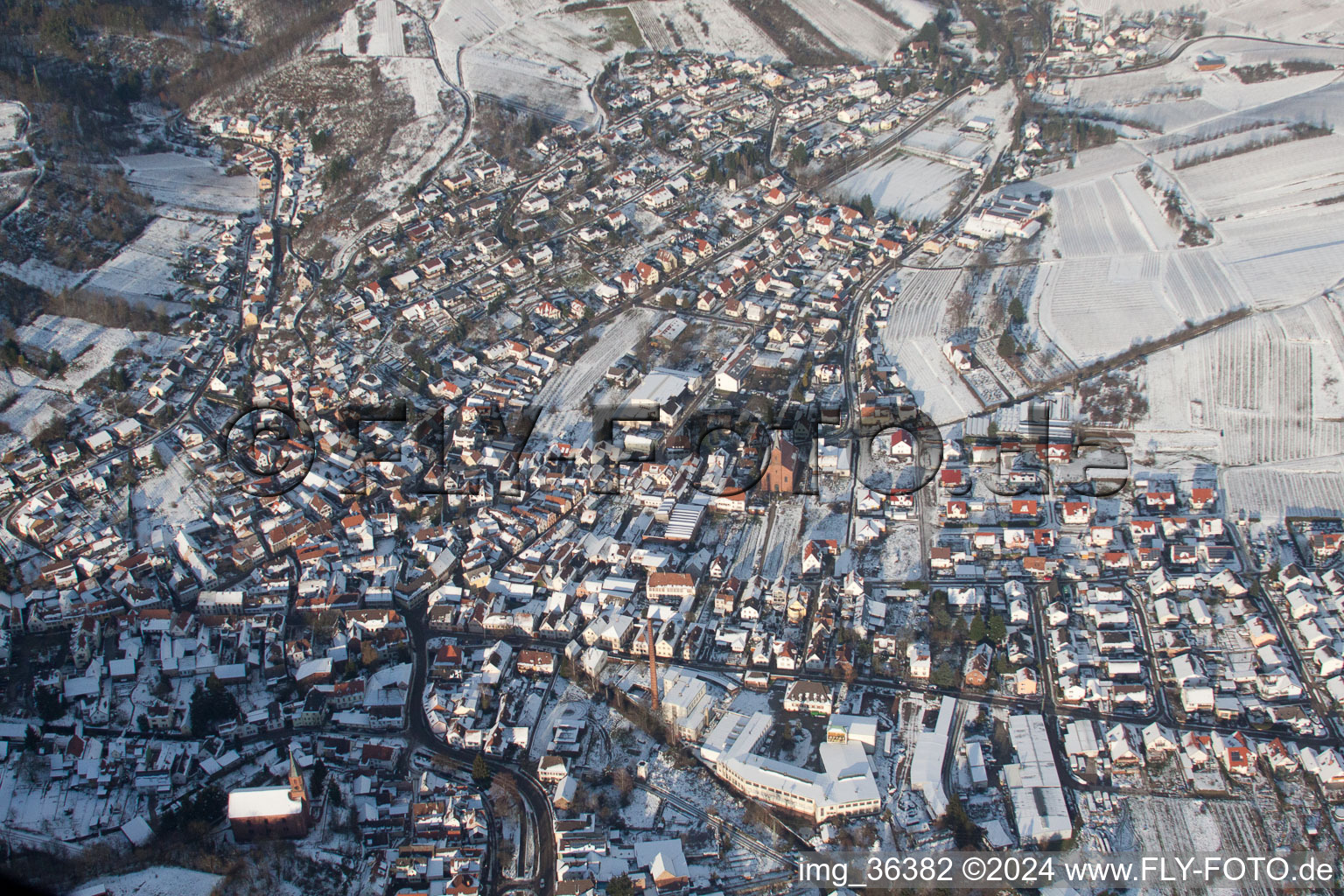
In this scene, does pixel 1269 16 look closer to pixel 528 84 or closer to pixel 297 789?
pixel 528 84

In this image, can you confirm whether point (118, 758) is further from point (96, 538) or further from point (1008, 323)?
point (1008, 323)

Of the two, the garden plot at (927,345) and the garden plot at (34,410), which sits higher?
the garden plot at (927,345)

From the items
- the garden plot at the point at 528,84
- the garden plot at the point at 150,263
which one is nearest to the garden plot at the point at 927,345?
the garden plot at the point at 528,84

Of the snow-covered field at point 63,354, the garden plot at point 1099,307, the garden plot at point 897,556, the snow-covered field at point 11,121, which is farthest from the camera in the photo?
the snow-covered field at point 11,121

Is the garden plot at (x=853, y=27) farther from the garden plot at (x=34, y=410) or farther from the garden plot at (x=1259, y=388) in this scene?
the garden plot at (x=34, y=410)

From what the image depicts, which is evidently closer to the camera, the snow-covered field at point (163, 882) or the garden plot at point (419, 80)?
the snow-covered field at point (163, 882)

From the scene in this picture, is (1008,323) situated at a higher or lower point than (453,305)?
higher

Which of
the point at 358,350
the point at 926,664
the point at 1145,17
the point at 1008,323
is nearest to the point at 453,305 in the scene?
the point at 358,350

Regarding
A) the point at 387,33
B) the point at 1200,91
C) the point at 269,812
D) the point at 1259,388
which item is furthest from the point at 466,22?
the point at 269,812

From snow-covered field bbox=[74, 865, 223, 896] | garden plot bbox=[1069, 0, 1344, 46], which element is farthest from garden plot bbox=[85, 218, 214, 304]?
garden plot bbox=[1069, 0, 1344, 46]
